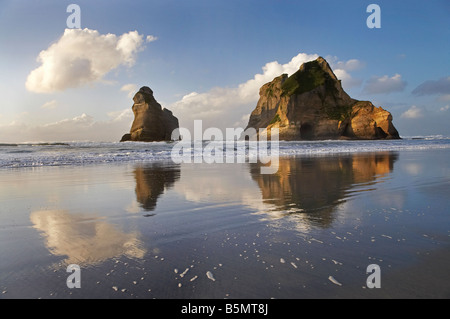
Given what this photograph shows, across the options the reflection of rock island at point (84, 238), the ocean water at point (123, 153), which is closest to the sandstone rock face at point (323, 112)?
the ocean water at point (123, 153)

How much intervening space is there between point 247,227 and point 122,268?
1.64 metres

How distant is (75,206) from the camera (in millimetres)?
4742

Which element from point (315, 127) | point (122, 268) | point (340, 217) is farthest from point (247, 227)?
point (315, 127)

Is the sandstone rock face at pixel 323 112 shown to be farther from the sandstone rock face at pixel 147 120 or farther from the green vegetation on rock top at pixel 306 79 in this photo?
the sandstone rock face at pixel 147 120

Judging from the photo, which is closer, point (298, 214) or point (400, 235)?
point (400, 235)

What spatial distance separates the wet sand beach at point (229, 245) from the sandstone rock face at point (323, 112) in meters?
70.5

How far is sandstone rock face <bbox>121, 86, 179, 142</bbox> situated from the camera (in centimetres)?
8169

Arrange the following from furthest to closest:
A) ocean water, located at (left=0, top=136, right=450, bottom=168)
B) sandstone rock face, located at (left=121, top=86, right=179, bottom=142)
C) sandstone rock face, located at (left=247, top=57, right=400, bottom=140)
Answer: sandstone rock face, located at (left=121, top=86, right=179, bottom=142)
sandstone rock face, located at (left=247, top=57, right=400, bottom=140)
ocean water, located at (left=0, top=136, right=450, bottom=168)

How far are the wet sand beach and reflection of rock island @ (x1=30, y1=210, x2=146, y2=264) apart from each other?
0.04 feet

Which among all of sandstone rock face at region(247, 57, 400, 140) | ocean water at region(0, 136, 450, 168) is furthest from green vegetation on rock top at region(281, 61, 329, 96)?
ocean water at region(0, 136, 450, 168)

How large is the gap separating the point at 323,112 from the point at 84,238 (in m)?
79.2

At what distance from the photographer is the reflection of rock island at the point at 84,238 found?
2.62 metres

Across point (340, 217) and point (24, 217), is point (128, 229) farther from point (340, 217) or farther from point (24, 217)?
point (340, 217)

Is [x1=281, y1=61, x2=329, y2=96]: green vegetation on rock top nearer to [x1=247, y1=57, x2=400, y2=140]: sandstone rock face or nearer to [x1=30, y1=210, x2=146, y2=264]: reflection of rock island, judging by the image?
[x1=247, y1=57, x2=400, y2=140]: sandstone rock face
